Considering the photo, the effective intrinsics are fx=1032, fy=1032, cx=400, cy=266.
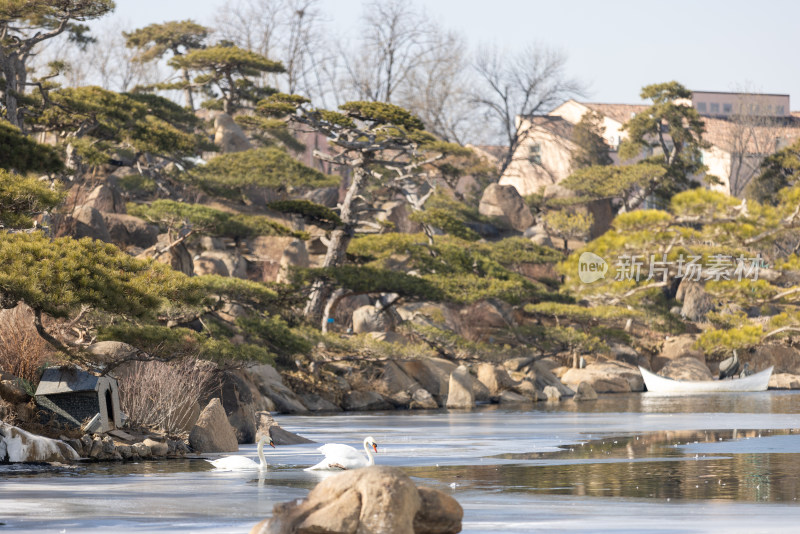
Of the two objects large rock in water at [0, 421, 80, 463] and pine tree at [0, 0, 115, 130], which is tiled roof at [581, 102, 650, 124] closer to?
pine tree at [0, 0, 115, 130]

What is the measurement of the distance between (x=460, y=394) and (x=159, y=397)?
15.0m

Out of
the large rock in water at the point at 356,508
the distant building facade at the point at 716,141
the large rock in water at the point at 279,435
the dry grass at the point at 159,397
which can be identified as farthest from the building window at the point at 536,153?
the large rock in water at the point at 356,508

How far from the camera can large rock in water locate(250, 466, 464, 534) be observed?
6.18m

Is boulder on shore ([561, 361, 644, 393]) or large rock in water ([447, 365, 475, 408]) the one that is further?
boulder on shore ([561, 361, 644, 393])

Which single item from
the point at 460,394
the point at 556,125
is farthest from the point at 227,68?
the point at 556,125

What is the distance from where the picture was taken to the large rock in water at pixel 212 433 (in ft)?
48.3

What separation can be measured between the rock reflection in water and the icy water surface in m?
0.02

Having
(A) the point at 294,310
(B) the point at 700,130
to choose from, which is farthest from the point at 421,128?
(B) the point at 700,130

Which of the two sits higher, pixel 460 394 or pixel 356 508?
pixel 356 508

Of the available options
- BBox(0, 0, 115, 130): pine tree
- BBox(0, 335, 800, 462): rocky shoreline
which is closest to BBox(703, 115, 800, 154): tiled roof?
BBox(0, 335, 800, 462): rocky shoreline

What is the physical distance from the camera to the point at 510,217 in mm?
55250

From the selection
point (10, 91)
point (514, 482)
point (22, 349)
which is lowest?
point (514, 482)

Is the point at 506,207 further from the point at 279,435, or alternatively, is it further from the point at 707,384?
the point at 279,435

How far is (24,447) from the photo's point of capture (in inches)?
494
